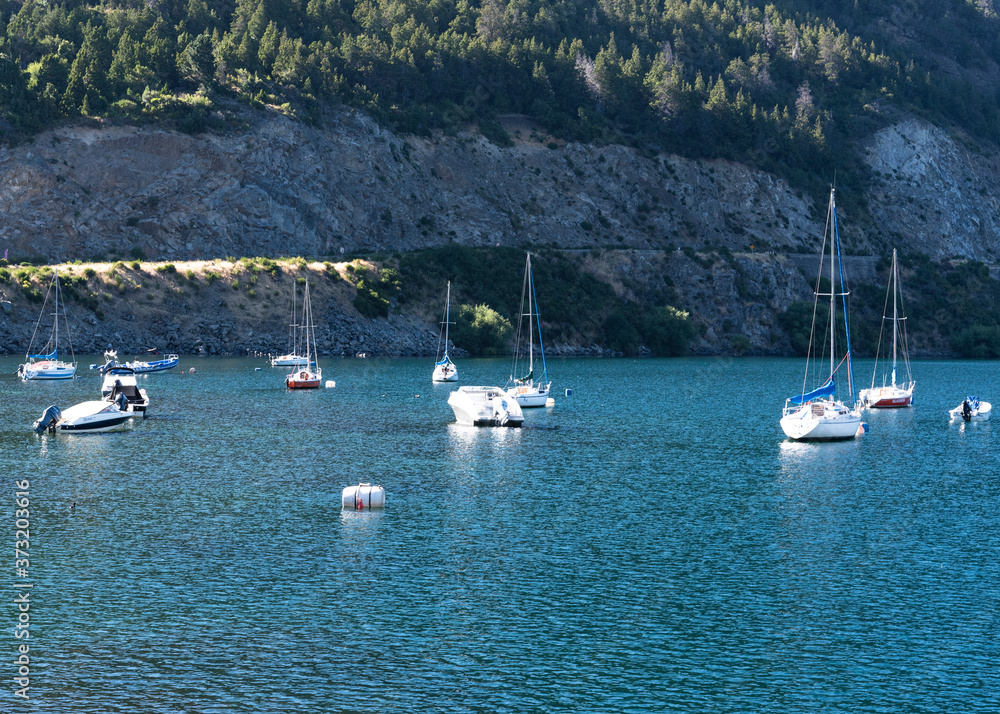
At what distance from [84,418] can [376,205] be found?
107009mm

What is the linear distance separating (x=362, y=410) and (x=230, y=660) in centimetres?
5943

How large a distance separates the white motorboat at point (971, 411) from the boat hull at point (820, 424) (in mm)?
21167

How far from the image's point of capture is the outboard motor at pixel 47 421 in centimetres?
6831

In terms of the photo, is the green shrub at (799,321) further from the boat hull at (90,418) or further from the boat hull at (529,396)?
the boat hull at (90,418)

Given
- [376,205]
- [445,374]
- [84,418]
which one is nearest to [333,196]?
[376,205]

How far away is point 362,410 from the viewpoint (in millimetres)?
87125

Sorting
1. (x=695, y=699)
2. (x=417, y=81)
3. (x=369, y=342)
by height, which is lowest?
(x=695, y=699)

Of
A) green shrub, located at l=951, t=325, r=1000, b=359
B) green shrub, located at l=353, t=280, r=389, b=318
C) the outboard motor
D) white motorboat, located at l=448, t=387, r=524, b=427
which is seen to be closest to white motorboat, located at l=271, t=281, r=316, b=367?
green shrub, located at l=353, t=280, r=389, b=318

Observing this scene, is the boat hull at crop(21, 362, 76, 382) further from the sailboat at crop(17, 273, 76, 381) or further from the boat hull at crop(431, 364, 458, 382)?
the boat hull at crop(431, 364, 458, 382)

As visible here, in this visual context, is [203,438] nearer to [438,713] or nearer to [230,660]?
[230,660]

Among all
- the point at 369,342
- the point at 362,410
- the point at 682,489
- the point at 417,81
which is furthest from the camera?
the point at 417,81

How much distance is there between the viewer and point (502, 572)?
37500 mm

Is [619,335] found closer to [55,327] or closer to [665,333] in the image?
[665,333]

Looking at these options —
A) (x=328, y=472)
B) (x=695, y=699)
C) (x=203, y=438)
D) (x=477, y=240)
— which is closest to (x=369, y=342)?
(x=477, y=240)
